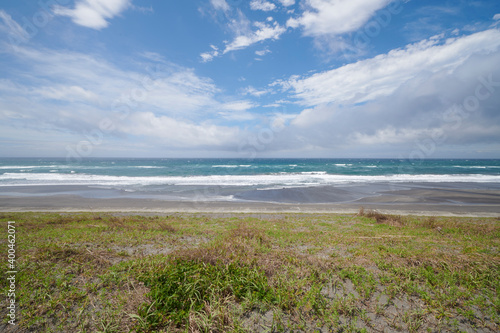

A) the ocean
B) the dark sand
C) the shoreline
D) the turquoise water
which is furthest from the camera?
the turquoise water

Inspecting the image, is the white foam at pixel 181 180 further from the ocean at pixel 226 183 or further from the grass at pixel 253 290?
the grass at pixel 253 290

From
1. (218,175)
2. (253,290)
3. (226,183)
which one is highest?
(253,290)

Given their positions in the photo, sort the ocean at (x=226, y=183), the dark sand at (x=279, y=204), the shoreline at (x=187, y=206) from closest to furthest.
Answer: the dark sand at (x=279, y=204)
the shoreline at (x=187, y=206)
the ocean at (x=226, y=183)

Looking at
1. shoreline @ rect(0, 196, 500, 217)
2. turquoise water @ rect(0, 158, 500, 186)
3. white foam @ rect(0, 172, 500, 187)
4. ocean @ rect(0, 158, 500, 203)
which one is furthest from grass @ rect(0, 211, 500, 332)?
turquoise water @ rect(0, 158, 500, 186)

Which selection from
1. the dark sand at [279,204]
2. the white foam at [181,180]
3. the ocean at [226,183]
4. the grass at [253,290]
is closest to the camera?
the grass at [253,290]

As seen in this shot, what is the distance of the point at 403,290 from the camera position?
4094mm

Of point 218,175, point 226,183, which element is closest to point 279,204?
point 226,183

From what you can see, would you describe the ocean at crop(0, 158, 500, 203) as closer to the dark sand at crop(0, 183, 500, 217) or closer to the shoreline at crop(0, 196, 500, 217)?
the dark sand at crop(0, 183, 500, 217)

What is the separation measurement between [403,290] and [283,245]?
326 centimetres

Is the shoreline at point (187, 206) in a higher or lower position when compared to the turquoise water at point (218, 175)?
lower

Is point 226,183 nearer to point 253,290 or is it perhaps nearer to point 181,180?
point 181,180

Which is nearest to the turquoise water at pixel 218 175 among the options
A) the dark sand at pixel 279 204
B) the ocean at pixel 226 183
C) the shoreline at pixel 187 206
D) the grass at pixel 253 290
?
the ocean at pixel 226 183

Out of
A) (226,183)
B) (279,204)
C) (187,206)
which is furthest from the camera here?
(226,183)

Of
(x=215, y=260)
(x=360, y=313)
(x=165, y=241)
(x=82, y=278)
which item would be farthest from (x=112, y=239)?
(x=360, y=313)
